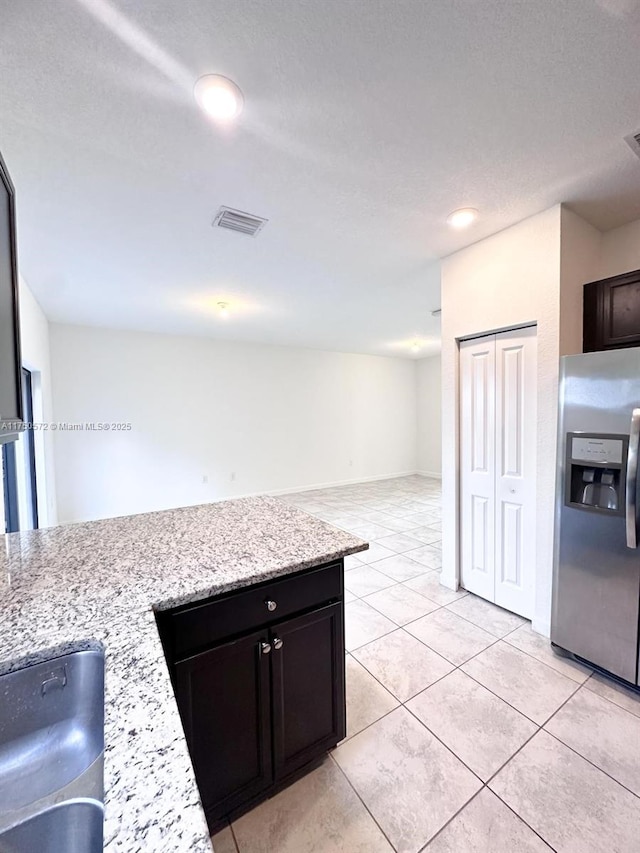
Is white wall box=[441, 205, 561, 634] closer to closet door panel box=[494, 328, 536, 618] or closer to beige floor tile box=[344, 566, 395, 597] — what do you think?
closet door panel box=[494, 328, 536, 618]

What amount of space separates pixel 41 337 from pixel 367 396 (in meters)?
5.56

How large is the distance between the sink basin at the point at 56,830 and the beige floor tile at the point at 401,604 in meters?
2.15

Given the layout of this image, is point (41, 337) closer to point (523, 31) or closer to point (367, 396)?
point (523, 31)

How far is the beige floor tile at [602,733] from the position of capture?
1.44 metres

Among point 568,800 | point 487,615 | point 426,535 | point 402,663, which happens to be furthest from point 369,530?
point 568,800

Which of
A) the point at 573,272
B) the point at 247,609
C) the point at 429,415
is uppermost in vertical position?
the point at 573,272

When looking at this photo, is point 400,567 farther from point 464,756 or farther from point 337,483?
point 337,483

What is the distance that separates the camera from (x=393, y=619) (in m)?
2.50

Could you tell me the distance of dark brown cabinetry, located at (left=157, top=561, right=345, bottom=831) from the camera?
44.1 inches

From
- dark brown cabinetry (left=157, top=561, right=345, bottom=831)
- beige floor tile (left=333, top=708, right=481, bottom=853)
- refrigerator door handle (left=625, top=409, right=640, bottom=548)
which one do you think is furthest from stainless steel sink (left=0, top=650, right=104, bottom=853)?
refrigerator door handle (left=625, top=409, right=640, bottom=548)

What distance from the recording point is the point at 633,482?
5.70 ft

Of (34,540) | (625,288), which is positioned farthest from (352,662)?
(625,288)

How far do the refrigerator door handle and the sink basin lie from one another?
223 centimetres

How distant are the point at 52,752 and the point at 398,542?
358 cm
